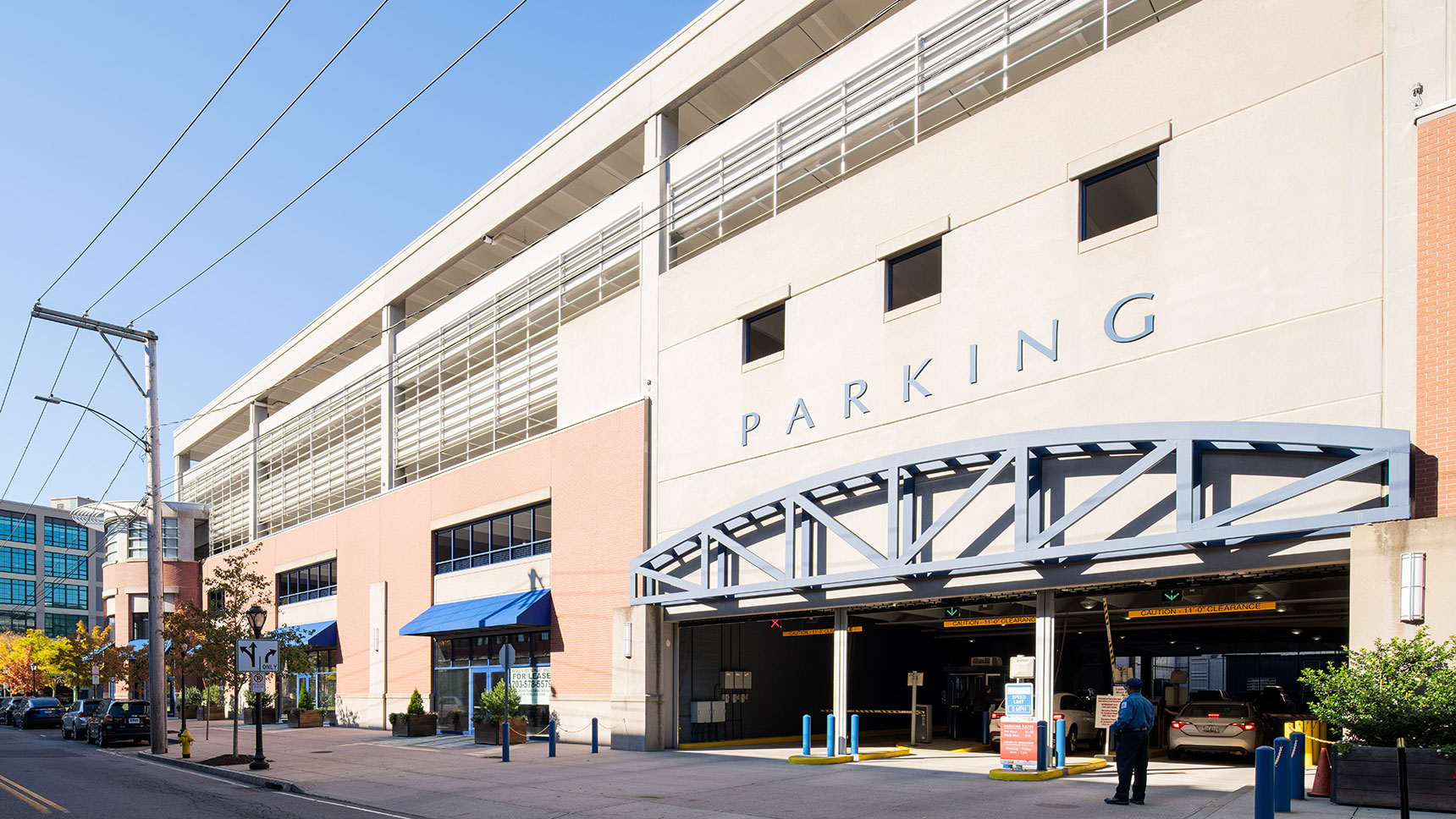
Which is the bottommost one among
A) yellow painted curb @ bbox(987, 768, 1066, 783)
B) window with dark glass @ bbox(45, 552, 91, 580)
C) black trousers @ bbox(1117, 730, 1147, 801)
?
window with dark glass @ bbox(45, 552, 91, 580)

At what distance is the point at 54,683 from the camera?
86.7m

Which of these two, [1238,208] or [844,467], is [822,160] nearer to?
[844,467]

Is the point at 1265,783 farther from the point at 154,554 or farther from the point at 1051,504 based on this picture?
the point at 154,554

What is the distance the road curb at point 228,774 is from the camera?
67.4 ft

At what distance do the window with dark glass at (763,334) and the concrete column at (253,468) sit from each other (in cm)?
3885

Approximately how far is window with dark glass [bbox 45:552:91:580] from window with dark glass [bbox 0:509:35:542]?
279 cm

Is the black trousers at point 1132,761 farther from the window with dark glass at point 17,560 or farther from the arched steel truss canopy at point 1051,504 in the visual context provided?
the window with dark glass at point 17,560

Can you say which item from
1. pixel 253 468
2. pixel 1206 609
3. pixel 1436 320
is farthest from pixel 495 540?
pixel 253 468

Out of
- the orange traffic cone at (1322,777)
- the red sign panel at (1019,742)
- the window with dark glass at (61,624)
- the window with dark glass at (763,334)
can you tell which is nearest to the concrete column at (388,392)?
the window with dark glass at (763,334)

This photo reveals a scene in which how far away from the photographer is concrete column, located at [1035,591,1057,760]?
1838cm

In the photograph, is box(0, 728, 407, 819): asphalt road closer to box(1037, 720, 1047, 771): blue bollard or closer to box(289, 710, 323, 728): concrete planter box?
box(1037, 720, 1047, 771): blue bollard

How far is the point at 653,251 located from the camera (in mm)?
28609

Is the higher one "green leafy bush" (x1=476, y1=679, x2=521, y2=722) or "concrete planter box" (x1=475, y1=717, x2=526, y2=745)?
"green leafy bush" (x1=476, y1=679, x2=521, y2=722)

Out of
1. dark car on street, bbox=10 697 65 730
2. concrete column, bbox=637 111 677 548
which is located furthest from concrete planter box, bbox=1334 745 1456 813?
dark car on street, bbox=10 697 65 730
